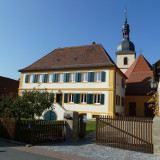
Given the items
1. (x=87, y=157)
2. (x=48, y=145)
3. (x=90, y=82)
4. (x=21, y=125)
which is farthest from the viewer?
(x=90, y=82)

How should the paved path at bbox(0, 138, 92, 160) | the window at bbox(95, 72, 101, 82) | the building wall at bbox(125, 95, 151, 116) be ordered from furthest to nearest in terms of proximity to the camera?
the building wall at bbox(125, 95, 151, 116) < the window at bbox(95, 72, 101, 82) < the paved path at bbox(0, 138, 92, 160)

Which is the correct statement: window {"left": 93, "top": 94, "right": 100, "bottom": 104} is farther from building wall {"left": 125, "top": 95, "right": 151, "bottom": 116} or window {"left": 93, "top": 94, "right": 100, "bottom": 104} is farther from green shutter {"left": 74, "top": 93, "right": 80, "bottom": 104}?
building wall {"left": 125, "top": 95, "right": 151, "bottom": 116}

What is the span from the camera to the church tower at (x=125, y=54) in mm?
41875

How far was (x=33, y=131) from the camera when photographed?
8.06 m

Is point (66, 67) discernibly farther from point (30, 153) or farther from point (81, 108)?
point (30, 153)

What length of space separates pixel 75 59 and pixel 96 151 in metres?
16.8

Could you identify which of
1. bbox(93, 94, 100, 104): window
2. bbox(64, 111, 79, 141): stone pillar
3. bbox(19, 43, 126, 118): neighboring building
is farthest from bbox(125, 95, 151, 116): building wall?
bbox(64, 111, 79, 141): stone pillar

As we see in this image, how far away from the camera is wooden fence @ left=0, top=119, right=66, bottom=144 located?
26.7 ft

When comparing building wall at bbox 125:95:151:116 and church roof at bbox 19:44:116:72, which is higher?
church roof at bbox 19:44:116:72

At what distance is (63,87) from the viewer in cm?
2159

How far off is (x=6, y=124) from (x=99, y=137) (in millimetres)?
5366

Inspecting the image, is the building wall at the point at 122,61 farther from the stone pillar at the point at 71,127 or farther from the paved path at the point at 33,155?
the paved path at the point at 33,155

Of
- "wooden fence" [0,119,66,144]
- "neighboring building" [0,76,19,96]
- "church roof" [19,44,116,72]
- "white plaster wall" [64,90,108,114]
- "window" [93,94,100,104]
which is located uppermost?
"church roof" [19,44,116,72]

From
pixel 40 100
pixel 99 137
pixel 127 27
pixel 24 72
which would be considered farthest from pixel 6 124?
pixel 127 27
